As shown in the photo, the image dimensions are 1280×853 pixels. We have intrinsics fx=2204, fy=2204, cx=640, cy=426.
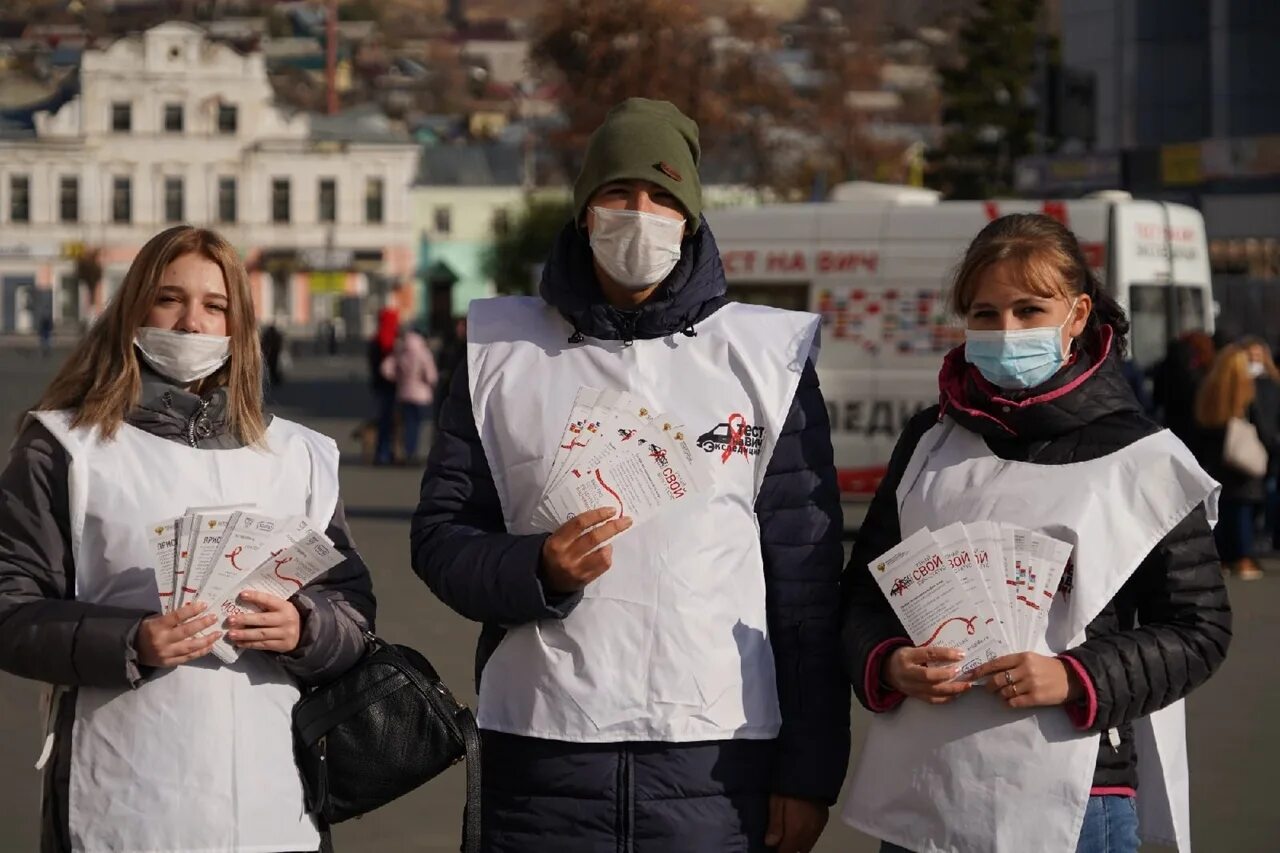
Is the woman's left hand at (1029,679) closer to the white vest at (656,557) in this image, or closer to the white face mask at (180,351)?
the white vest at (656,557)

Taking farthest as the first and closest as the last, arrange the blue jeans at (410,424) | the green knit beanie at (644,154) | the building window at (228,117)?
the building window at (228,117) < the blue jeans at (410,424) < the green knit beanie at (644,154)

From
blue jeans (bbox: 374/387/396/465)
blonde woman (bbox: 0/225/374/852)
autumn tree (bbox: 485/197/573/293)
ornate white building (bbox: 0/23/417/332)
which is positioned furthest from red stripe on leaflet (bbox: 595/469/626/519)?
ornate white building (bbox: 0/23/417/332)

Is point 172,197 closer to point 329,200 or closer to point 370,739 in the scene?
point 329,200

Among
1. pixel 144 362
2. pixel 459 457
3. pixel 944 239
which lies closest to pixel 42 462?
pixel 144 362

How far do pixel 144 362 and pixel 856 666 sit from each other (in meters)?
1.46

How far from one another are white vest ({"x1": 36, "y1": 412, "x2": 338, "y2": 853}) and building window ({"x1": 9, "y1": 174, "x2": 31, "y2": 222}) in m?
104

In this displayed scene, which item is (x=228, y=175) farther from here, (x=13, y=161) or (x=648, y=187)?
(x=648, y=187)

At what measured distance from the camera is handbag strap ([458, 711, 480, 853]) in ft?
13.1

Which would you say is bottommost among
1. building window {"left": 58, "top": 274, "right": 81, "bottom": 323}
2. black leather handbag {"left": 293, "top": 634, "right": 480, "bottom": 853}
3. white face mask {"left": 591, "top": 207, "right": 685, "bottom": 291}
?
black leather handbag {"left": 293, "top": 634, "right": 480, "bottom": 853}

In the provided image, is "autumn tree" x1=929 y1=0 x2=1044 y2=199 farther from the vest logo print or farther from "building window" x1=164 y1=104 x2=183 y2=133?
the vest logo print

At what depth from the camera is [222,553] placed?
3902 mm

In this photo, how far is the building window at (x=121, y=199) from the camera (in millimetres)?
104438

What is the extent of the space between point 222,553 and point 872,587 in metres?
1.20

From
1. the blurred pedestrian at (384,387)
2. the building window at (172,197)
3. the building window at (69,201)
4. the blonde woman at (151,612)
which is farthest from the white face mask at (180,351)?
the building window at (172,197)
